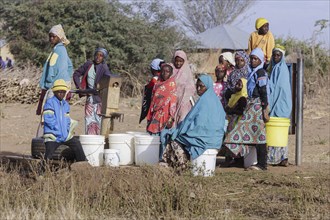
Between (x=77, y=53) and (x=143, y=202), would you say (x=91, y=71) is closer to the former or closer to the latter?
(x=143, y=202)

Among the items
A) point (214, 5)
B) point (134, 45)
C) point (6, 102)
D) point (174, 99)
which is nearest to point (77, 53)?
point (134, 45)

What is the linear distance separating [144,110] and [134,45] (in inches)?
457

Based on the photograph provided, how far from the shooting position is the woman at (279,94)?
10.1 metres

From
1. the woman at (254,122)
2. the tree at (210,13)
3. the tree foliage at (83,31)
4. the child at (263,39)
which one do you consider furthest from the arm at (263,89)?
the tree at (210,13)

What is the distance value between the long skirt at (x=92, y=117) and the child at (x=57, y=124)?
1716 mm

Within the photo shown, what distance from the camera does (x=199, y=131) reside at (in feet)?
29.3

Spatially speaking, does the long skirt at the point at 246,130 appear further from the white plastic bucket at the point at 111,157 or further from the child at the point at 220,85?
the white plastic bucket at the point at 111,157

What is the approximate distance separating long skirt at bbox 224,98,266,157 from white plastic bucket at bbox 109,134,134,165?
→ 1.27m

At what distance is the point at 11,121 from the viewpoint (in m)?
17.3

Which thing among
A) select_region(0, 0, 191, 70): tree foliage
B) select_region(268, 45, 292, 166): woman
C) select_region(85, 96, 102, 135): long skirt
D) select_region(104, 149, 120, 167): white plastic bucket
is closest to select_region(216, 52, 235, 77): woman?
select_region(268, 45, 292, 166): woman

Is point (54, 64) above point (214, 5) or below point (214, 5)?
below

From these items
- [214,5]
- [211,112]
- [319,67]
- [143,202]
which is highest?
[214,5]

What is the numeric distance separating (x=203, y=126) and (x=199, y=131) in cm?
8

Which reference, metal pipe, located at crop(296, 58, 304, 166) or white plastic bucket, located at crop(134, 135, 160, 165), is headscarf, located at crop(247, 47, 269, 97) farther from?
white plastic bucket, located at crop(134, 135, 160, 165)
